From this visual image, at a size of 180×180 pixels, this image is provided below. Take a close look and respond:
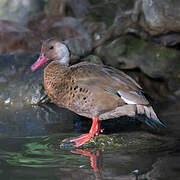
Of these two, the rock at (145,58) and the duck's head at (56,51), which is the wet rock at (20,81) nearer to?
the rock at (145,58)

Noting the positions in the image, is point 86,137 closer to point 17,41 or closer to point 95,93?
point 95,93

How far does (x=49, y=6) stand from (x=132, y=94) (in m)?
7.88

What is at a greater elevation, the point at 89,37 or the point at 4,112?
the point at 89,37

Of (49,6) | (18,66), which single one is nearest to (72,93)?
(18,66)

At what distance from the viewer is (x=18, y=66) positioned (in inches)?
301

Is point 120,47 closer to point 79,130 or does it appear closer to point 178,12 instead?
point 178,12

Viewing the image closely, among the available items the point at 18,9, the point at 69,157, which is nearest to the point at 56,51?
the point at 69,157

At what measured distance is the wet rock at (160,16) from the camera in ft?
24.3

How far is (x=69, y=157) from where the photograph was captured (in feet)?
13.0

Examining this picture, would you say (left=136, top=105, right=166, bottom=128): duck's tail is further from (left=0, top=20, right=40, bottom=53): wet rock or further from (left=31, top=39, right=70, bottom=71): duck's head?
(left=0, top=20, right=40, bottom=53): wet rock

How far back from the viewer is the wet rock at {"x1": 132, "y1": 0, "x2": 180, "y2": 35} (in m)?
7.39

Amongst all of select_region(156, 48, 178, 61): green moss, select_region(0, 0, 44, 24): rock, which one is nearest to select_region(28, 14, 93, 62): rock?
select_region(156, 48, 178, 61): green moss

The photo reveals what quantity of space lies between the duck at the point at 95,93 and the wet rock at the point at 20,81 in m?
2.42

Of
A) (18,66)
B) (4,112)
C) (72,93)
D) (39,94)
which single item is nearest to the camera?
(72,93)
